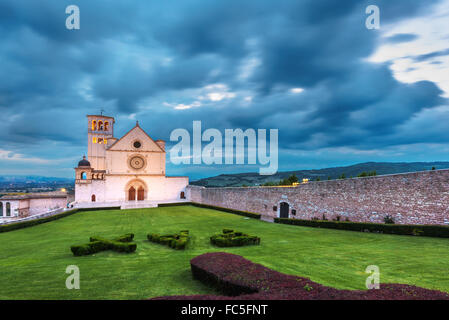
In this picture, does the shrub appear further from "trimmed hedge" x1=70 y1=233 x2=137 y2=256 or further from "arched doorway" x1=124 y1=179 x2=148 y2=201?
"arched doorway" x1=124 y1=179 x2=148 y2=201

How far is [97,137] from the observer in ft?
157

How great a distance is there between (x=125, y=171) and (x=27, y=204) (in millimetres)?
14243

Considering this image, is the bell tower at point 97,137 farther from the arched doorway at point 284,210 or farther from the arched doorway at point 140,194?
the arched doorway at point 284,210

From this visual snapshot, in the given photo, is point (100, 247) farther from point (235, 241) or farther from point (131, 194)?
point (131, 194)

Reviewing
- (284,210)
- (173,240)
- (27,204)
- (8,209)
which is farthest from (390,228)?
(27,204)

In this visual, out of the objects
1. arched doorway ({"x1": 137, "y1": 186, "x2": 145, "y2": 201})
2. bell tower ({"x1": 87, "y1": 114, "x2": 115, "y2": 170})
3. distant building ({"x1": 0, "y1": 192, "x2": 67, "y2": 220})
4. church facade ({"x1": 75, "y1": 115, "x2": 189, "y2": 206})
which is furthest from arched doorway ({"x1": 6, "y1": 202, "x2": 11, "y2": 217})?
bell tower ({"x1": 87, "y1": 114, "x2": 115, "y2": 170})

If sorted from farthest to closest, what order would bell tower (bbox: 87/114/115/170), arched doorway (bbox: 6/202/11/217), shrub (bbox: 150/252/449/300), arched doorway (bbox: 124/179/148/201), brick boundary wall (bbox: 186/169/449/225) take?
bell tower (bbox: 87/114/115/170) < arched doorway (bbox: 124/179/148/201) < arched doorway (bbox: 6/202/11/217) < brick boundary wall (bbox: 186/169/449/225) < shrub (bbox: 150/252/449/300)

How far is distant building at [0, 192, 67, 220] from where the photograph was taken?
2978 centimetres

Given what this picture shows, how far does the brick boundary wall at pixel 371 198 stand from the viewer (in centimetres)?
1380

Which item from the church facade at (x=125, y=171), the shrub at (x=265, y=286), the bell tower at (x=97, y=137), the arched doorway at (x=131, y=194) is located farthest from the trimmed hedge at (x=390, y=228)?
the bell tower at (x=97, y=137)

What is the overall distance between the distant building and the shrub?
3455cm

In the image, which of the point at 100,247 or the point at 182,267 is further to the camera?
the point at 100,247

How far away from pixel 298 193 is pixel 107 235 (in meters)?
16.6

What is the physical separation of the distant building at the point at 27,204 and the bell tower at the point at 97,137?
41.7 ft
